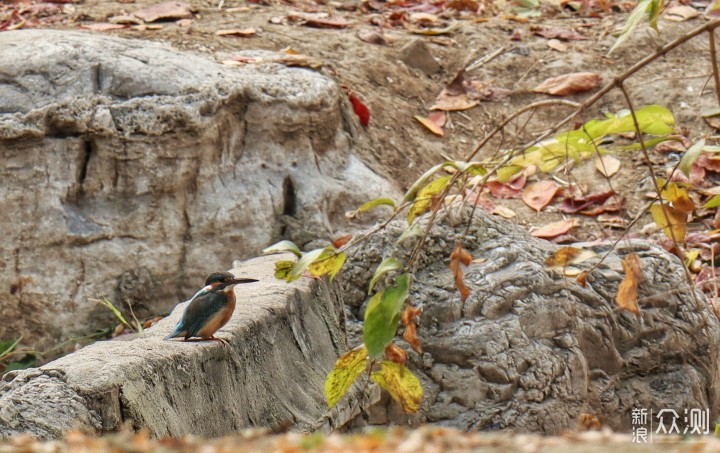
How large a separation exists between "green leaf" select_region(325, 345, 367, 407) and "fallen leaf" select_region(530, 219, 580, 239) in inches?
115

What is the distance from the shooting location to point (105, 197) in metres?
5.50

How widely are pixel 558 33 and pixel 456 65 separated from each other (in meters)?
0.83

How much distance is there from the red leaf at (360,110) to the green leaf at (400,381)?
3.46m

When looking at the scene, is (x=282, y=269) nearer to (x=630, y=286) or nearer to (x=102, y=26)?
(x=630, y=286)

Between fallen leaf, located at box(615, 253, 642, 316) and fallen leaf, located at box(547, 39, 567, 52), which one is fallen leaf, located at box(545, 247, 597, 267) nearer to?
fallen leaf, located at box(615, 253, 642, 316)

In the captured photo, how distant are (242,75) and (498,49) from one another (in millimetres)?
2438

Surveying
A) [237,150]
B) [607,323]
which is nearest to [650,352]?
[607,323]

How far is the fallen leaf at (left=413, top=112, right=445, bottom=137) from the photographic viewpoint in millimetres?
6938

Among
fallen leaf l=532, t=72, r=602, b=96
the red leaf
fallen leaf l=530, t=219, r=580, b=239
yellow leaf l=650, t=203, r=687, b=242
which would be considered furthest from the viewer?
fallen leaf l=532, t=72, r=602, b=96

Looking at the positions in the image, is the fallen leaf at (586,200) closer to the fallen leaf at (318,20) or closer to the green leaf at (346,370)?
the fallen leaf at (318,20)

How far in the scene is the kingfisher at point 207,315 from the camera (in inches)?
146

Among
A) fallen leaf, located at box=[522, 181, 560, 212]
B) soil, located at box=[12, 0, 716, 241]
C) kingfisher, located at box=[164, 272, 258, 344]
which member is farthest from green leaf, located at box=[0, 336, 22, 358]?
fallen leaf, located at box=[522, 181, 560, 212]

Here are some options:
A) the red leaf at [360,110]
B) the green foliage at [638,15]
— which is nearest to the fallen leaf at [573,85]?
the red leaf at [360,110]

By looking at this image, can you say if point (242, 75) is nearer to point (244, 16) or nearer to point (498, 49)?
point (244, 16)
